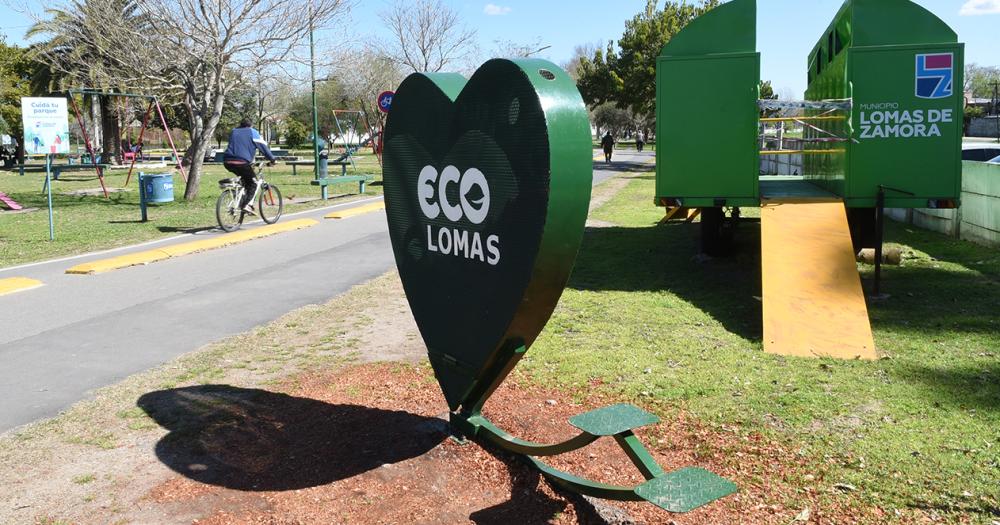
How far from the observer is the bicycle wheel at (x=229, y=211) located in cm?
1446

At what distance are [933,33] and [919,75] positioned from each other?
507 mm

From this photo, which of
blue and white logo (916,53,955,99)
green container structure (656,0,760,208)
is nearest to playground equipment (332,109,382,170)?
green container structure (656,0,760,208)

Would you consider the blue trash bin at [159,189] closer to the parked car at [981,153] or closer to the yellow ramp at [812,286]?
the yellow ramp at [812,286]

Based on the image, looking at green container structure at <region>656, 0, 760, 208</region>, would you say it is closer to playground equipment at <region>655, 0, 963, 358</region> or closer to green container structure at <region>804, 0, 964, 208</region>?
playground equipment at <region>655, 0, 963, 358</region>

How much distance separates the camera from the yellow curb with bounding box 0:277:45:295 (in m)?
9.57

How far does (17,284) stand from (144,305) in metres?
2.23

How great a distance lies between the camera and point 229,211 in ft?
48.3

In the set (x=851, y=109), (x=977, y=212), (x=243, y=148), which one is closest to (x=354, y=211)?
(x=243, y=148)

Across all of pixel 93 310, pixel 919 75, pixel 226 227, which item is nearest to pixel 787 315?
pixel 919 75

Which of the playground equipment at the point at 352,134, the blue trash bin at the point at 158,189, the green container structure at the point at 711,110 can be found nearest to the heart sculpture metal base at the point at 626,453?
the green container structure at the point at 711,110

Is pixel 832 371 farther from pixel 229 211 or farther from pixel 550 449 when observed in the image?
pixel 229 211

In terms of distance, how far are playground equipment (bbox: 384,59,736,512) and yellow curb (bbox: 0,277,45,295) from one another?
266 inches

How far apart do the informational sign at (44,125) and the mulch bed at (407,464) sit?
10.9 meters

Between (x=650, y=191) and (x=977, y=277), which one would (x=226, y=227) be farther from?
(x=650, y=191)
